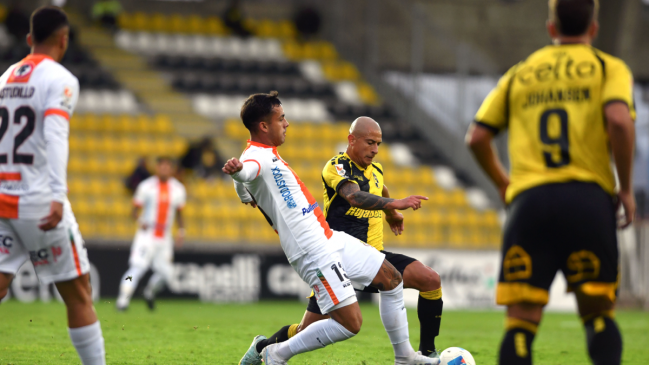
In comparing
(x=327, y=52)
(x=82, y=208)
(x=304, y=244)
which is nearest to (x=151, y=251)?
(x=82, y=208)

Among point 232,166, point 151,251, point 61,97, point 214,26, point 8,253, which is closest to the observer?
point 61,97

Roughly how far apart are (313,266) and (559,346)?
4705 mm

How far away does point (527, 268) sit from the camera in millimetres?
4125

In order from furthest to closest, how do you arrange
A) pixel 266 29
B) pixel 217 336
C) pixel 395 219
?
pixel 266 29
pixel 217 336
pixel 395 219

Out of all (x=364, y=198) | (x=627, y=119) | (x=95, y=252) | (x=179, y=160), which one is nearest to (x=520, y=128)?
(x=627, y=119)

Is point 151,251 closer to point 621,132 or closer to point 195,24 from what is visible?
point 621,132

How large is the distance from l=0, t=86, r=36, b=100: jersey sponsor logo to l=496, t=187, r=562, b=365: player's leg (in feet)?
9.57

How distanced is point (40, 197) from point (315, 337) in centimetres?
214

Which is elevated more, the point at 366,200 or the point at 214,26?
the point at 214,26

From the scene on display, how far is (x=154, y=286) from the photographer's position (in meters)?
13.6

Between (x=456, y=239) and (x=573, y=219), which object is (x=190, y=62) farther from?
(x=573, y=219)

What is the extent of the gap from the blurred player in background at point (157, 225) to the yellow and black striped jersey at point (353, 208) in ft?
25.5

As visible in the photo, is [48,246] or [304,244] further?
[304,244]

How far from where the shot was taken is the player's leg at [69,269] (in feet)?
15.4
